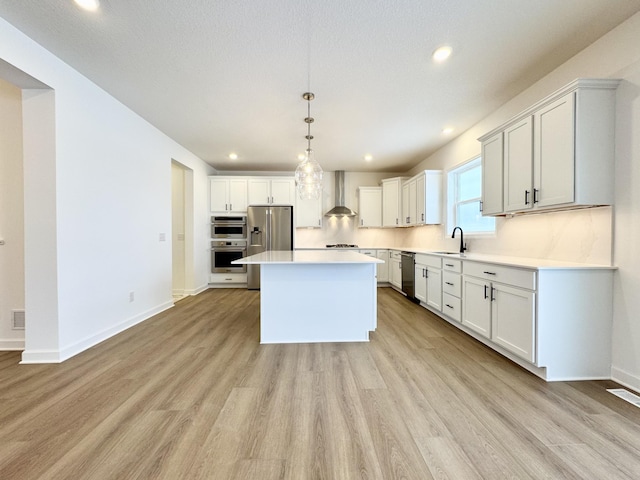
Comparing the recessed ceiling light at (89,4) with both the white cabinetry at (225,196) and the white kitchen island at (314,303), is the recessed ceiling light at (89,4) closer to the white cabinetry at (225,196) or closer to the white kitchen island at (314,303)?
the white kitchen island at (314,303)

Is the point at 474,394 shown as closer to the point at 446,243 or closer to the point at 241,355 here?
the point at 241,355

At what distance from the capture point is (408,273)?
4742 mm

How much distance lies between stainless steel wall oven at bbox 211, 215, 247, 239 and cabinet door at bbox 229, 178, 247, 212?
222mm

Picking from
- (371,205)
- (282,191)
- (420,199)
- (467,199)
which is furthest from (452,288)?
(282,191)

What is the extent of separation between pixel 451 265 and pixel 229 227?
14.2 ft

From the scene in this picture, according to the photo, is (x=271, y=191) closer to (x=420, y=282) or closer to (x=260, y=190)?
(x=260, y=190)

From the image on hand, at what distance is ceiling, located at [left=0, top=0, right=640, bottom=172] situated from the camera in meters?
1.83

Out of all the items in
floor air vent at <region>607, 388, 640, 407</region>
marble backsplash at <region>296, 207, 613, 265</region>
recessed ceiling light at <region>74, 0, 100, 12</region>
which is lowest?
floor air vent at <region>607, 388, 640, 407</region>

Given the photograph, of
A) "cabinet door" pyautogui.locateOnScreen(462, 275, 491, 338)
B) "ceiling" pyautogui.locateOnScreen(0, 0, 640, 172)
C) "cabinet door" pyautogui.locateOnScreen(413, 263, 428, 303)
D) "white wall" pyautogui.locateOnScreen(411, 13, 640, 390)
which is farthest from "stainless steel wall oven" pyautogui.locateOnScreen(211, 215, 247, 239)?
"white wall" pyautogui.locateOnScreen(411, 13, 640, 390)

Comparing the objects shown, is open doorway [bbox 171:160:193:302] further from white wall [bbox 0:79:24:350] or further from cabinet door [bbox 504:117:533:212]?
cabinet door [bbox 504:117:533:212]

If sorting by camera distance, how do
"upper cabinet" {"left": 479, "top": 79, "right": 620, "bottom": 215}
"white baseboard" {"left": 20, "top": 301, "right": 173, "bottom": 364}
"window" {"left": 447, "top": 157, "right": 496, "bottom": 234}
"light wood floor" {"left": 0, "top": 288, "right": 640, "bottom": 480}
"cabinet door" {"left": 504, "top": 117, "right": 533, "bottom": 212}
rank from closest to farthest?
"light wood floor" {"left": 0, "top": 288, "right": 640, "bottom": 480} → "upper cabinet" {"left": 479, "top": 79, "right": 620, "bottom": 215} → "white baseboard" {"left": 20, "top": 301, "right": 173, "bottom": 364} → "cabinet door" {"left": 504, "top": 117, "right": 533, "bottom": 212} → "window" {"left": 447, "top": 157, "right": 496, "bottom": 234}

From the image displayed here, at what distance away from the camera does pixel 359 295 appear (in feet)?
9.43

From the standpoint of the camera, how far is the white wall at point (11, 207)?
2.52m

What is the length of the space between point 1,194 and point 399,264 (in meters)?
5.32
